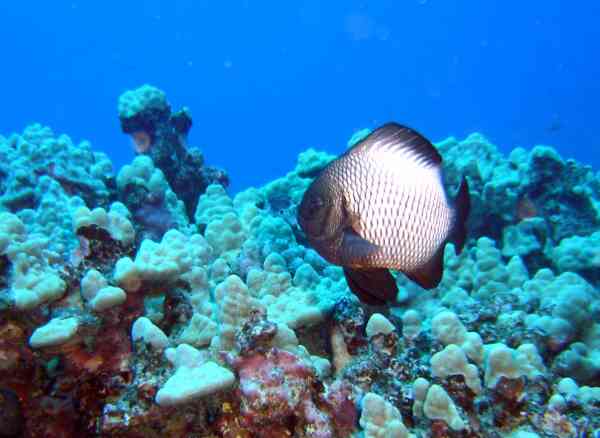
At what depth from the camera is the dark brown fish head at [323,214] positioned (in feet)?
7.30

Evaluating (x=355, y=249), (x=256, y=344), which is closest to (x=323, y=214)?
(x=355, y=249)

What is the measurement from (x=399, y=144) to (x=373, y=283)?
0.69m

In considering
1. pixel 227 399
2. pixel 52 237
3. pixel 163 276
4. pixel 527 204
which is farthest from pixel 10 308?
pixel 527 204

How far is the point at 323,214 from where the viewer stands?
223 cm

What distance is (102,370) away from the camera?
2.47m

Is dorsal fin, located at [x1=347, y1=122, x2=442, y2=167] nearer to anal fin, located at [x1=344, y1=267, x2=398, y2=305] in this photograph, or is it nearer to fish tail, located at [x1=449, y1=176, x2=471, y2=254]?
fish tail, located at [x1=449, y1=176, x2=471, y2=254]

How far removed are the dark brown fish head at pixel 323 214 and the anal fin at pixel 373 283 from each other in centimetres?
20

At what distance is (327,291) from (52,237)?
2.42 m

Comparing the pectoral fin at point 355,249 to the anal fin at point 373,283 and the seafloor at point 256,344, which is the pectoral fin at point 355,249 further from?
the seafloor at point 256,344

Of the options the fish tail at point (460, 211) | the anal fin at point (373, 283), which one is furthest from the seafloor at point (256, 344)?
the fish tail at point (460, 211)

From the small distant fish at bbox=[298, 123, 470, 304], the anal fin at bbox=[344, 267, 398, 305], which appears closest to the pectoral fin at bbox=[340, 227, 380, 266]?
the small distant fish at bbox=[298, 123, 470, 304]

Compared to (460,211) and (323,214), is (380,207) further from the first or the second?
(460,211)

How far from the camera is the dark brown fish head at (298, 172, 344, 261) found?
2.23 meters

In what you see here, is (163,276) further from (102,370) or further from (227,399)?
(227,399)
